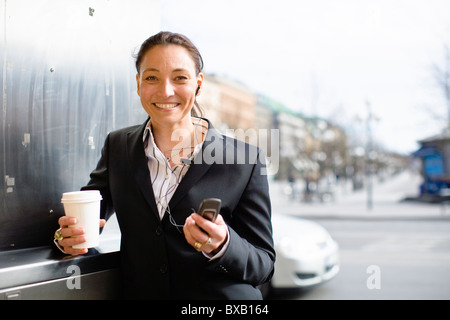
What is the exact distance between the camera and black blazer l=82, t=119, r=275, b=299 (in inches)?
54.5

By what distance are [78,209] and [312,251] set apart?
4.04 meters

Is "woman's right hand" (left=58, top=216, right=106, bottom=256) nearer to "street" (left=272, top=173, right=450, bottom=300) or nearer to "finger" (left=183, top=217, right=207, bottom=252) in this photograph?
"finger" (left=183, top=217, right=207, bottom=252)

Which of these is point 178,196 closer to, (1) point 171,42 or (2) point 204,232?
(2) point 204,232

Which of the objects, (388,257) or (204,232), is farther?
(388,257)

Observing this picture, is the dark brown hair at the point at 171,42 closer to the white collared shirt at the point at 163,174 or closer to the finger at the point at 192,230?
the white collared shirt at the point at 163,174

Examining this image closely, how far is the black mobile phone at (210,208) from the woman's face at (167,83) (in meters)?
0.43

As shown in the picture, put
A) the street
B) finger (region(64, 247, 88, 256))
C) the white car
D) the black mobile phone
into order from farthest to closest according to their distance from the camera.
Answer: the street
the white car
finger (region(64, 247, 88, 256))
the black mobile phone

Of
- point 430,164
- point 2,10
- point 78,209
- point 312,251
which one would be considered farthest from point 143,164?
point 430,164

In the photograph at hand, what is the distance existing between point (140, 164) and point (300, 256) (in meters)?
3.79

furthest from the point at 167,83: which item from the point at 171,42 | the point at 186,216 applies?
the point at 186,216

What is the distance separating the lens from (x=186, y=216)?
1376 mm

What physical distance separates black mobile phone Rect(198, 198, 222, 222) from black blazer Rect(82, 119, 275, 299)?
24 cm

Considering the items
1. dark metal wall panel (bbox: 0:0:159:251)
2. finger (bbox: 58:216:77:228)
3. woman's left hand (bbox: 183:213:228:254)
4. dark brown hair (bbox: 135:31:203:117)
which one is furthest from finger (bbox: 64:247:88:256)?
dark brown hair (bbox: 135:31:203:117)

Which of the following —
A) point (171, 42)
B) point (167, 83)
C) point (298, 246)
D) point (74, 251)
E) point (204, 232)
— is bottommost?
point (298, 246)
